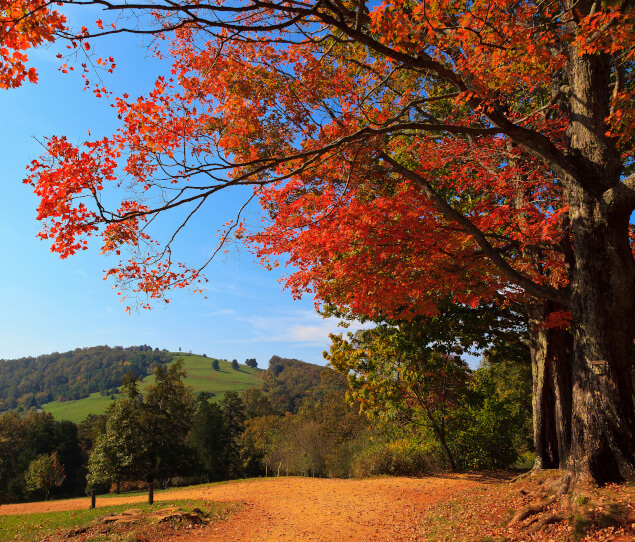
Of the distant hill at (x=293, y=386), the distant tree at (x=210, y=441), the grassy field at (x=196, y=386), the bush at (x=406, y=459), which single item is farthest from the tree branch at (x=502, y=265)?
the grassy field at (x=196, y=386)

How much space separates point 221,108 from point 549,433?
11258 millimetres

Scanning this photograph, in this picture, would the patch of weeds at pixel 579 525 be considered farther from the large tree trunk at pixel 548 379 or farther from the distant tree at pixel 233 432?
the distant tree at pixel 233 432

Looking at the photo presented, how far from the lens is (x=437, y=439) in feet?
45.3

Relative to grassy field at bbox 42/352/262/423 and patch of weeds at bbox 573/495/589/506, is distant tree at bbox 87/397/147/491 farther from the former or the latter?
grassy field at bbox 42/352/262/423

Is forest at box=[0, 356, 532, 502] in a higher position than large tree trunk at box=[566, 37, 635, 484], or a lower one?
lower

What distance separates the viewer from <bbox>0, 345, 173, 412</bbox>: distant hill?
119m

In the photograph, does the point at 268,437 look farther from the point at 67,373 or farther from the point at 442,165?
the point at 67,373

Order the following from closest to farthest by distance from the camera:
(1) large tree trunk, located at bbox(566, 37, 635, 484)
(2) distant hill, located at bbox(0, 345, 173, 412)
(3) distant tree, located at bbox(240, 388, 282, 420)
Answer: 1. (1) large tree trunk, located at bbox(566, 37, 635, 484)
2. (3) distant tree, located at bbox(240, 388, 282, 420)
3. (2) distant hill, located at bbox(0, 345, 173, 412)

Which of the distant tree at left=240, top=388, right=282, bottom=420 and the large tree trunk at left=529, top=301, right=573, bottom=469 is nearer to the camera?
the large tree trunk at left=529, top=301, right=573, bottom=469

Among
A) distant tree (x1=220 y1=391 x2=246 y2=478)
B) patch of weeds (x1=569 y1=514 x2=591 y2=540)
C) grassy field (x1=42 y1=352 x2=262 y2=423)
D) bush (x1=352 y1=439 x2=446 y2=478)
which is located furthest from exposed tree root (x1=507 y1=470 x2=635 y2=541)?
grassy field (x1=42 y1=352 x2=262 y2=423)

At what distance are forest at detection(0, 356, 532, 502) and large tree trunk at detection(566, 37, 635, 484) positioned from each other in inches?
265

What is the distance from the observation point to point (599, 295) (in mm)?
6051

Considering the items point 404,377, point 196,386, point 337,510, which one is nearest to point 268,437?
point 404,377

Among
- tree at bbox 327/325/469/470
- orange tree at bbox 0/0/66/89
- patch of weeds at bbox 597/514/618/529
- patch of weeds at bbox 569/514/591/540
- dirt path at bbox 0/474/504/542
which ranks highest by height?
orange tree at bbox 0/0/66/89
